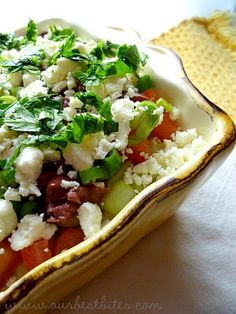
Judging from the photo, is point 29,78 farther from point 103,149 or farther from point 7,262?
point 7,262

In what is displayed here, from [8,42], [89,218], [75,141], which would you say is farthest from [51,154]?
[8,42]

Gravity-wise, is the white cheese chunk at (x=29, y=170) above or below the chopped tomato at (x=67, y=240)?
above

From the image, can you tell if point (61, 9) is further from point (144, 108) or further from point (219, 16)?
point (144, 108)

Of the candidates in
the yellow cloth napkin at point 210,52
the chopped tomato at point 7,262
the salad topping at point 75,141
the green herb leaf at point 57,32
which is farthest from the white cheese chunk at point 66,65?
the yellow cloth napkin at point 210,52

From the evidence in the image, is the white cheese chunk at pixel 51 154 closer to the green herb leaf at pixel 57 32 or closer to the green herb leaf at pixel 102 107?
the green herb leaf at pixel 102 107

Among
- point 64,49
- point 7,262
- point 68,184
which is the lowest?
point 7,262

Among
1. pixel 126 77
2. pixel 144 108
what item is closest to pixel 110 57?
pixel 126 77
